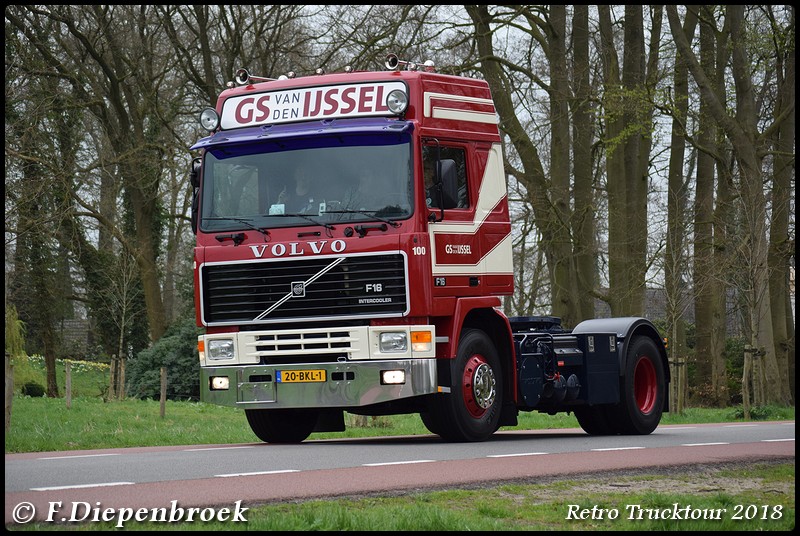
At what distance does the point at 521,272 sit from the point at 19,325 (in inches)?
697

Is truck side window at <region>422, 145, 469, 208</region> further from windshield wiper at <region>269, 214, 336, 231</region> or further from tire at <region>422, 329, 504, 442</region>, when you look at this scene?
tire at <region>422, 329, 504, 442</region>

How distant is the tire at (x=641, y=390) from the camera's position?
17234 mm

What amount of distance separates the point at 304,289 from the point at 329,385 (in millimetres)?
1043

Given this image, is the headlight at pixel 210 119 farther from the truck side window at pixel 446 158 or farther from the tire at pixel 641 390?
the tire at pixel 641 390

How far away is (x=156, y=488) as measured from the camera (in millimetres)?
9336

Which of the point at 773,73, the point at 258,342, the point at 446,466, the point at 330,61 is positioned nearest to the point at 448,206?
the point at 258,342

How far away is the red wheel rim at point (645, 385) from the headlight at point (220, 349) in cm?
627

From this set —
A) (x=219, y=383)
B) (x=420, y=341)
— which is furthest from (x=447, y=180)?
(x=219, y=383)

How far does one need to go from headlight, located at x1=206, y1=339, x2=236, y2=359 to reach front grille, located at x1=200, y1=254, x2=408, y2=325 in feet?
0.71

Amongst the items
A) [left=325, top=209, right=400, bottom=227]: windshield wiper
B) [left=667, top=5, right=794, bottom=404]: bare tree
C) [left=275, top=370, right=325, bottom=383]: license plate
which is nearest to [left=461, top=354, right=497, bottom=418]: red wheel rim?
[left=275, top=370, right=325, bottom=383]: license plate

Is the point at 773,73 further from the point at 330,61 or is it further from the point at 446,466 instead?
the point at 446,466

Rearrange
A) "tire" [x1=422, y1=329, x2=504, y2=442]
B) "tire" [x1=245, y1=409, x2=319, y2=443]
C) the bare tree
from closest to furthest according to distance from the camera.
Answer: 1. "tire" [x1=422, y1=329, x2=504, y2=442]
2. "tire" [x1=245, y1=409, x2=319, y2=443]
3. the bare tree

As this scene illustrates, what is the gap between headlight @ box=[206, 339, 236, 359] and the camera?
46.4 ft

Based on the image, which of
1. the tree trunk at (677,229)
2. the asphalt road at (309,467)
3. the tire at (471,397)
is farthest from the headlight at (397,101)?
the tree trunk at (677,229)
